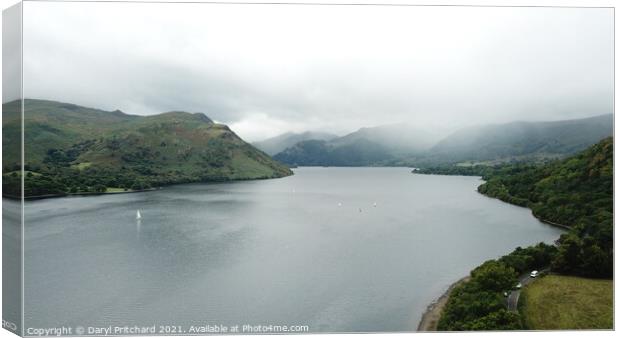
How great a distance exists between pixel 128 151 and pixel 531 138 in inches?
1517

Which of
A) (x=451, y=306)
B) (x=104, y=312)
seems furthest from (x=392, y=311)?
(x=104, y=312)

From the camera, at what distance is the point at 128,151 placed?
129 feet

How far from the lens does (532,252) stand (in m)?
13.3

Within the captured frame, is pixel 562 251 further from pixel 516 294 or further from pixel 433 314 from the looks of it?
pixel 433 314

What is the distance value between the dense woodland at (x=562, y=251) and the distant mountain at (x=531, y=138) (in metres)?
1.78

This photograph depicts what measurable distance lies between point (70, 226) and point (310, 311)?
16.8 m

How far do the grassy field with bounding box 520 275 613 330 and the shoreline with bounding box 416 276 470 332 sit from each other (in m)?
2.06

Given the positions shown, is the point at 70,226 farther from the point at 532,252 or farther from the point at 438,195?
the point at 438,195

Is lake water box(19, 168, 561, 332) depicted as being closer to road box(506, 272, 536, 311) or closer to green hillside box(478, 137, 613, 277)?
green hillside box(478, 137, 613, 277)

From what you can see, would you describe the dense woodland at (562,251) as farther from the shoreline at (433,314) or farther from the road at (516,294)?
the shoreline at (433,314)

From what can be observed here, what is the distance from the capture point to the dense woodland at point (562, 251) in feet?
30.0

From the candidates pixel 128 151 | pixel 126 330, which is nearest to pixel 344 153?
pixel 128 151

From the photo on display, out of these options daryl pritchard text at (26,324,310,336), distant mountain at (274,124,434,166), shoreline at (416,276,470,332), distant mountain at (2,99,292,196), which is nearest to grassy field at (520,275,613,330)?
shoreline at (416,276,470,332)

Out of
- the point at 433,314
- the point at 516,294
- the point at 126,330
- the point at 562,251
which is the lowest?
the point at 433,314
